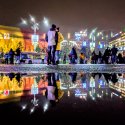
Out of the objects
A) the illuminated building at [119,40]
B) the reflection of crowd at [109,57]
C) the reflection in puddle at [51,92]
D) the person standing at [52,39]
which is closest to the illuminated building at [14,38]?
the reflection of crowd at [109,57]

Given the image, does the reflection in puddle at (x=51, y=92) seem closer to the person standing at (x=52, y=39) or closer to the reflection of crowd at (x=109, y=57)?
the person standing at (x=52, y=39)

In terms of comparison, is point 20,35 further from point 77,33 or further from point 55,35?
point 55,35

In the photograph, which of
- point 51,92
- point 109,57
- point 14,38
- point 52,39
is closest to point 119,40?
point 14,38

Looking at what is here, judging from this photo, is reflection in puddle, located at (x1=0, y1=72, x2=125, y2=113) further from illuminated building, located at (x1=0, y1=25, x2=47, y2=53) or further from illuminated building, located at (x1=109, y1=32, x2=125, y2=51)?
illuminated building, located at (x1=109, y1=32, x2=125, y2=51)

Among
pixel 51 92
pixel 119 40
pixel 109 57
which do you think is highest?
pixel 119 40

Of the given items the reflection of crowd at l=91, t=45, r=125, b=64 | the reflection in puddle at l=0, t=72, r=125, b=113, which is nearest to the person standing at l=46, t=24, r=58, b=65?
the reflection of crowd at l=91, t=45, r=125, b=64

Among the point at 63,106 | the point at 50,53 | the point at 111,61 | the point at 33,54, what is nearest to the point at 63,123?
the point at 63,106

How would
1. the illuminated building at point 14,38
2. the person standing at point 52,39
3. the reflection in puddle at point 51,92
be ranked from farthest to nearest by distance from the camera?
the illuminated building at point 14,38 → the person standing at point 52,39 → the reflection in puddle at point 51,92

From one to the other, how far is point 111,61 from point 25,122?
28617mm

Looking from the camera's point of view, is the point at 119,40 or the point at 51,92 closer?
the point at 51,92

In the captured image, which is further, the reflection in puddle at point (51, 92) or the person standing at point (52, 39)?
the person standing at point (52, 39)

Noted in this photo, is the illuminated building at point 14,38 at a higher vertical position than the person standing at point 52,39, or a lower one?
higher

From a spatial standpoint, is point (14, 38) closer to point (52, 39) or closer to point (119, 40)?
point (52, 39)

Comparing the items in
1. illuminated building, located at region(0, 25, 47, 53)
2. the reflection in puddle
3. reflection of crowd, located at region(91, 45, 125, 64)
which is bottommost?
the reflection in puddle
